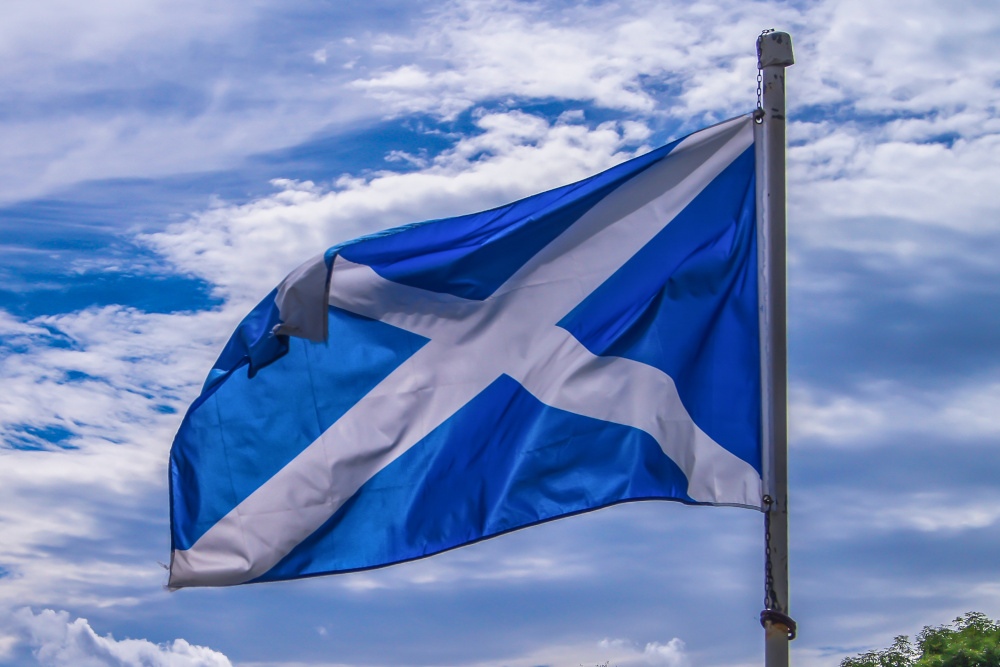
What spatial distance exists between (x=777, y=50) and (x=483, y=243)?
2.72 metres

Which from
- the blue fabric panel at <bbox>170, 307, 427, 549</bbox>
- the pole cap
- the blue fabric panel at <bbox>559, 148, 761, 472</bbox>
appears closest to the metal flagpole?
the pole cap

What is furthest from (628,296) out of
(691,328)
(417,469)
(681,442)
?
(417,469)

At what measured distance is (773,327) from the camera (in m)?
7.56

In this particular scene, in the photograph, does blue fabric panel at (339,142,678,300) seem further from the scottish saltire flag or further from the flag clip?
the flag clip

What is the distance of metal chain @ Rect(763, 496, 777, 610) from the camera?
7.16 metres

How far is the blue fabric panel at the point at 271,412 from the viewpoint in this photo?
28.9 feet

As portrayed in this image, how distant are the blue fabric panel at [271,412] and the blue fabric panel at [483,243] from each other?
52cm

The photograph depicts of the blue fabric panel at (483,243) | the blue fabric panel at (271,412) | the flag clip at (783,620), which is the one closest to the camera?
the flag clip at (783,620)

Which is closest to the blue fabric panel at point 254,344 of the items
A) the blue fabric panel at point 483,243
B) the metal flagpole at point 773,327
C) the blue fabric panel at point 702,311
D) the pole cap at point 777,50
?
the blue fabric panel at point 483,243

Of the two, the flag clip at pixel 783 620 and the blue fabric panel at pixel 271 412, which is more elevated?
the blue fabric panel at pixel 271 412

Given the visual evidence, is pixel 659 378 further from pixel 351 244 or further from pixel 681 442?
pixel 351 244

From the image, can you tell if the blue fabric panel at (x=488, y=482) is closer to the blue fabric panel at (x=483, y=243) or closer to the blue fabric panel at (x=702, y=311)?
the blue fabric panel at (x=702, y=311)

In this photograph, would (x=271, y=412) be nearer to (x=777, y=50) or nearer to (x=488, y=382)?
(x=488, y=382)

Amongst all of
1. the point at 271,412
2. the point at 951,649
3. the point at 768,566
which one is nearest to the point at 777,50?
the point at 768,566
